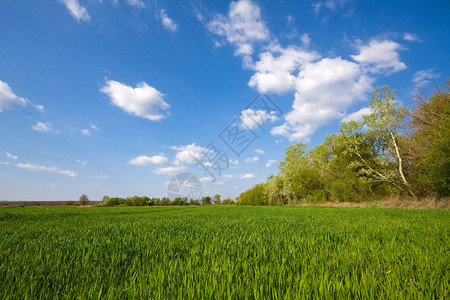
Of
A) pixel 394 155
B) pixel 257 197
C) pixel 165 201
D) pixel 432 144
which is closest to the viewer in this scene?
pixel 432 144

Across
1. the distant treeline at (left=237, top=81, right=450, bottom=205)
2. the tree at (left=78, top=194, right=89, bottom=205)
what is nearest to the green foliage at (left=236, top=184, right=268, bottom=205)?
the distant treeline at (left=237, top=81, right=450, bottom=205)

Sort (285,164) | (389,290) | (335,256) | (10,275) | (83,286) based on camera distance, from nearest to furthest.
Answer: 1. (389,290)
2. (83,286)
3. (10,275)
4. (335,256)
5. (285,164)

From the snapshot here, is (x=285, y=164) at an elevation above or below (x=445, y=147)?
above

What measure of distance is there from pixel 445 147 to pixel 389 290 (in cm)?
1802

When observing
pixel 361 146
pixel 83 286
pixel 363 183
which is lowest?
pixel 83 286

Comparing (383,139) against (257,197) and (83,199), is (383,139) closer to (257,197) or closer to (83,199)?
(257,197)

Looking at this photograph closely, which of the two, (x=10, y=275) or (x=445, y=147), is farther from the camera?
(x=445, y=147)

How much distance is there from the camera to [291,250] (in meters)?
2.50

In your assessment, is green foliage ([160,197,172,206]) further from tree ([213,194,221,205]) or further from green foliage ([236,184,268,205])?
green foliage ([236,184,268,205])

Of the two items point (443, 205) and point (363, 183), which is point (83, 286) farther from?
point (363, 183)

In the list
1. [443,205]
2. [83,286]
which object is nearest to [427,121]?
[443,205]

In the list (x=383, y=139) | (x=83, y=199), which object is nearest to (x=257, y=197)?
(x=383, y=139)

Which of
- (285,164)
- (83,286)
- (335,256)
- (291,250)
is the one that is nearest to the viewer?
(83,286)

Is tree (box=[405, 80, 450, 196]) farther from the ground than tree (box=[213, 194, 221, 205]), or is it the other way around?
tree (box=[405, 80, 450, 196])
